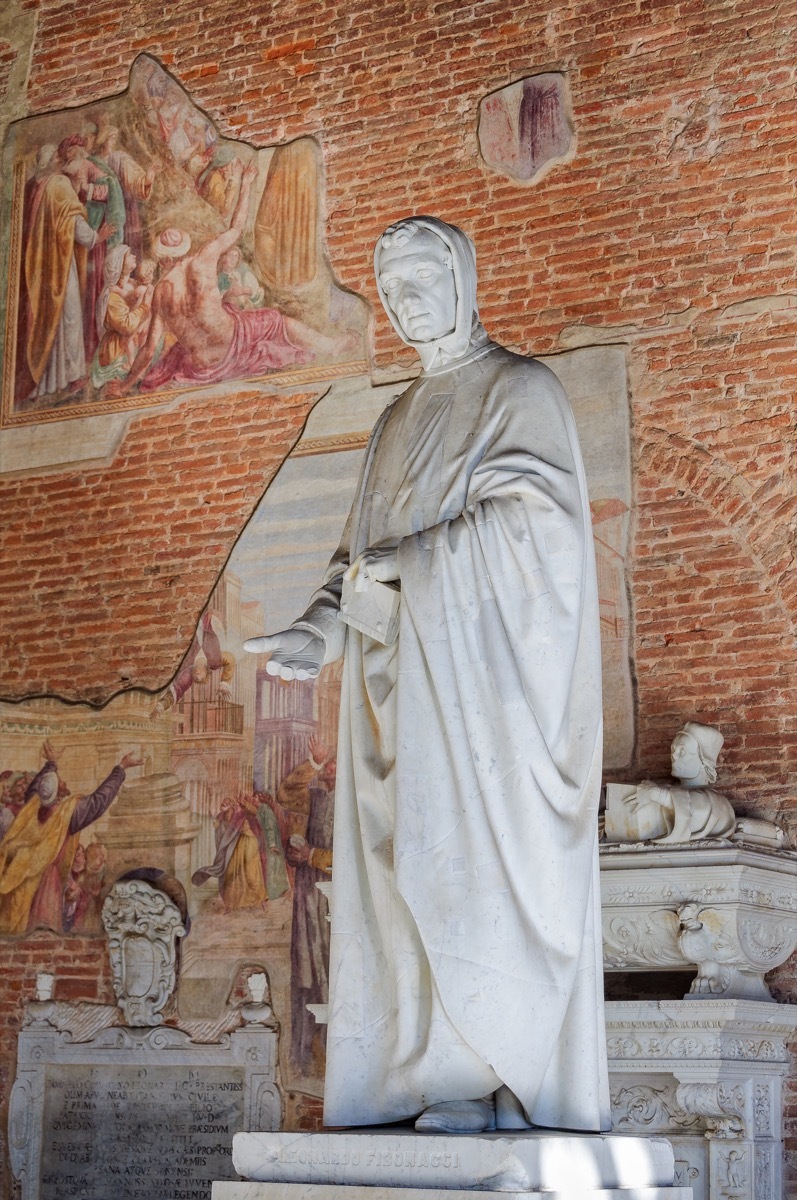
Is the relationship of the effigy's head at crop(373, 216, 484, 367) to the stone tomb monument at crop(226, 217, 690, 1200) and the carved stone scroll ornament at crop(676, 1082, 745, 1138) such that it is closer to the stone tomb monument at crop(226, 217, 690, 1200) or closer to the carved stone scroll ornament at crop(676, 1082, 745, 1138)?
the stone tomb monument at crop(226, 217, 690, 1200)

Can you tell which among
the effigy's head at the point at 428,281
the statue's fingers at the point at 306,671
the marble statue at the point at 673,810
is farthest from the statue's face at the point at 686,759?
the statue's fingers at the point at 306,671

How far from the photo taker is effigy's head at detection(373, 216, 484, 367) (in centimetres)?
397

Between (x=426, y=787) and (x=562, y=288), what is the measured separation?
14.6 ft

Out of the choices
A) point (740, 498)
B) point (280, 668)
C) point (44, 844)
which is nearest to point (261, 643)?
point (280, 668)

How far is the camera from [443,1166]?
3.15 meters

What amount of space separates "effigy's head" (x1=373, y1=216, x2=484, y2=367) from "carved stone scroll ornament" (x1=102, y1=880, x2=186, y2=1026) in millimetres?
4567

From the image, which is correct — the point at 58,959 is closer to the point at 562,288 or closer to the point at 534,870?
the point at 562,288

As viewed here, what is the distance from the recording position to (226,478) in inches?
331

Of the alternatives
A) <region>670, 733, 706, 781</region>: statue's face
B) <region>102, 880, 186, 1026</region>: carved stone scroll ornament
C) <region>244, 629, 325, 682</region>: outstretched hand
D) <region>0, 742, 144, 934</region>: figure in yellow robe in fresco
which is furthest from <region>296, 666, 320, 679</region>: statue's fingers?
<region>0, 742, 144, 934</region>: figure in yellow robe in fresco

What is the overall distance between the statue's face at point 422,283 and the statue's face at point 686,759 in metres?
3.00

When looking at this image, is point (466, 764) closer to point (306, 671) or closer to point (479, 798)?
point (479, 798)

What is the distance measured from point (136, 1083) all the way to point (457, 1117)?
16.0 feet

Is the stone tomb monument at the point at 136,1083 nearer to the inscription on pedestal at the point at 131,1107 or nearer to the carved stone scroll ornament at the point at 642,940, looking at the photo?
the inscription on pedestal at the point at 131,1107

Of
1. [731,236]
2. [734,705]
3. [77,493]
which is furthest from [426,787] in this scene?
[77,493]
